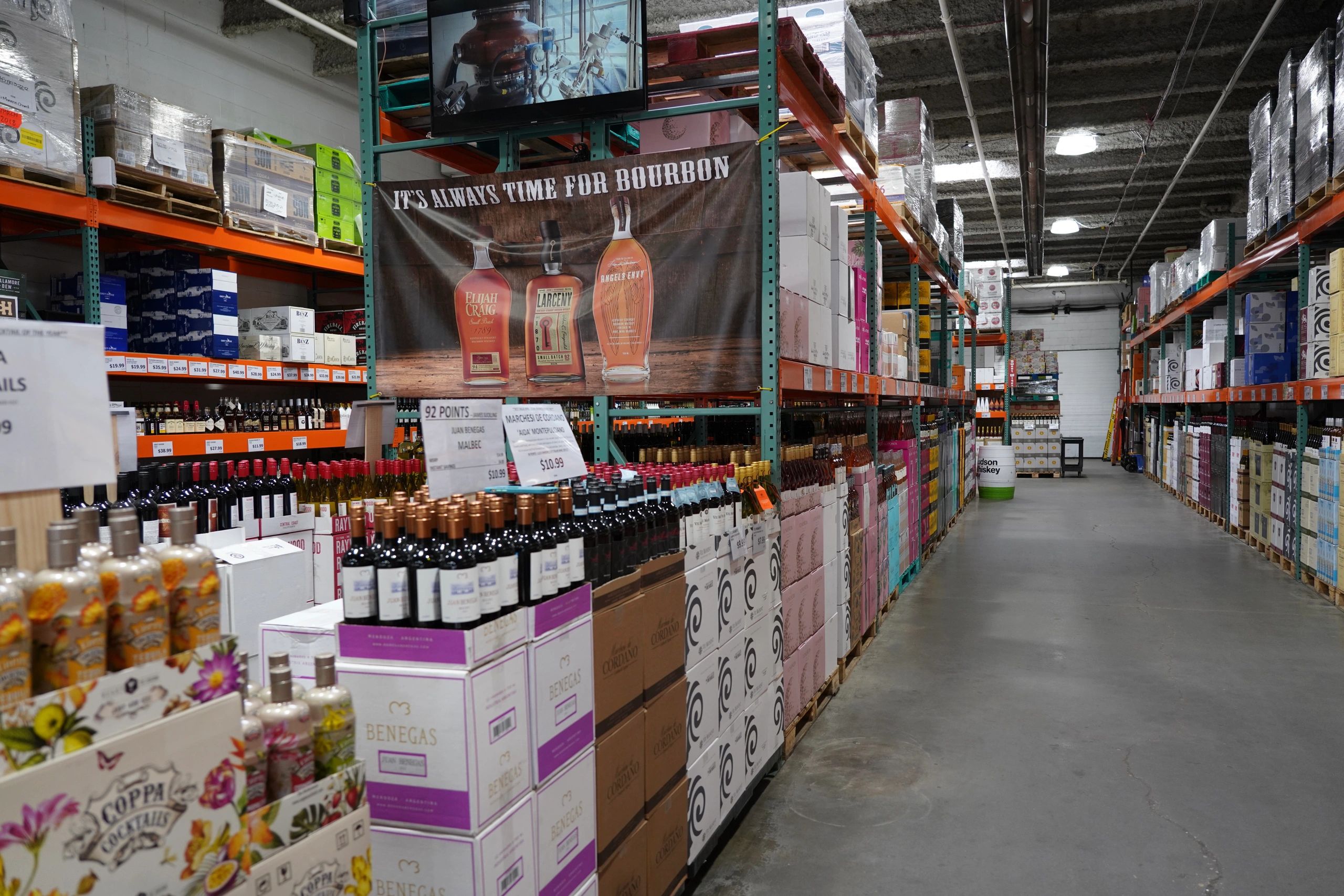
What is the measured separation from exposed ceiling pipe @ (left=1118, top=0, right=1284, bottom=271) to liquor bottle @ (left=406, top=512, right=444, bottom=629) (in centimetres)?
951

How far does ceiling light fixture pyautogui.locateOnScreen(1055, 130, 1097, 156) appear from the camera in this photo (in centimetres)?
1170

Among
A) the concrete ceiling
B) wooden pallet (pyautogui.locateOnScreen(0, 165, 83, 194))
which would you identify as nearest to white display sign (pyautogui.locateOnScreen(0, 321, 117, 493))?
wooden pallet (pyautogui.locateOnScreen(0, 165, 83, 194))

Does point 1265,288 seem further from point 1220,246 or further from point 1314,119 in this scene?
point 1314,119

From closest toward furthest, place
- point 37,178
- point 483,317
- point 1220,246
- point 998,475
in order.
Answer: point 483,317 → point 37,178 → point 1220,246 → point 998,475

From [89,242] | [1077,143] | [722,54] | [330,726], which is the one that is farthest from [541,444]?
[1077,143]

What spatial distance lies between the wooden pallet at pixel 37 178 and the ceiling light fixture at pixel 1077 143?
11.3 metres

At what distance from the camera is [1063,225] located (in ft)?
57.2

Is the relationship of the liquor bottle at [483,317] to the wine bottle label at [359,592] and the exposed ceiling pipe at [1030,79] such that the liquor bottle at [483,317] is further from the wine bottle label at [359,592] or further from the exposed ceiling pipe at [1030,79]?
the exposed ceiling pipe at [1030,79]

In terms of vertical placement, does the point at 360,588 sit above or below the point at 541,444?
below

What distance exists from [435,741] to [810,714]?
114 inches

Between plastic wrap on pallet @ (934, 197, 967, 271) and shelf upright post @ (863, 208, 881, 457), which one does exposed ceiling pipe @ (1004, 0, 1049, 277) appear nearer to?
plastic wrap on pallet @ (934, 197, 967, 271)

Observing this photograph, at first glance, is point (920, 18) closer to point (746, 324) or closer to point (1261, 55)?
point (1261, 55)

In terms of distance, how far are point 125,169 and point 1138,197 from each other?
1602cm

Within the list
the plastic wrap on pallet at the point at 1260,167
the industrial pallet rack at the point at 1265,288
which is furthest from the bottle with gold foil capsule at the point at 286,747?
the plastic wrap on pallet at the point at 1260,167
